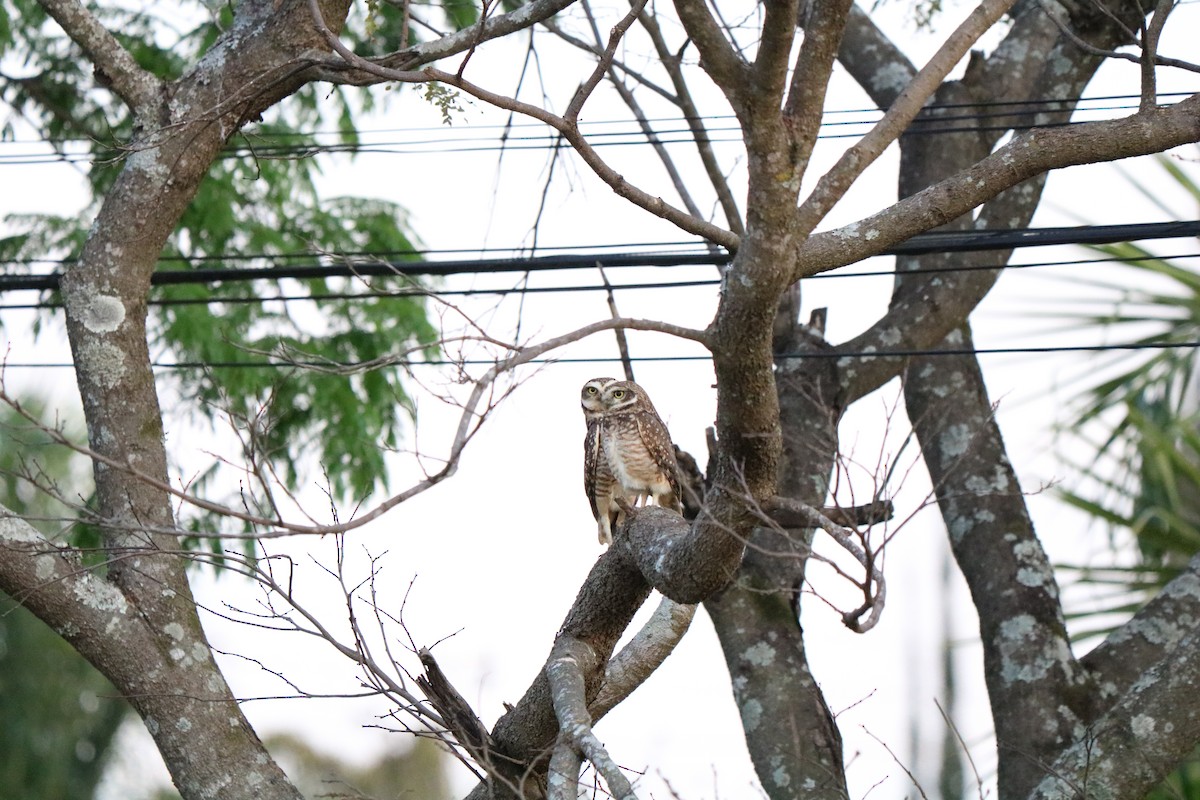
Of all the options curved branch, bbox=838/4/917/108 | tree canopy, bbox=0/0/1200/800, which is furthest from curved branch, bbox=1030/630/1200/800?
curved branch, bbox=838/4/917/108

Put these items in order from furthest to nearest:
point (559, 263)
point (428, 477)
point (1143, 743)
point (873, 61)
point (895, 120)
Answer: point (873, 61) → point (559, 263) → point (1143, 743) → point (895, 120) → point (428, 477)

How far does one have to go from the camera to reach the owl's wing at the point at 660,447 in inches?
196

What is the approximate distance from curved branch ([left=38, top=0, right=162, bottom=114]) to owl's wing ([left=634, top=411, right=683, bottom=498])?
80.3 inches

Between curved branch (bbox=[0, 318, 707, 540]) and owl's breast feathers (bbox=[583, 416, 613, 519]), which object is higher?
owl's breast feathers (bbox=[583, 416, 613, 519])

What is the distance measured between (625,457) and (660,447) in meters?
0.14

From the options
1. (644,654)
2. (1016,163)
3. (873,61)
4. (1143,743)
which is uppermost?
(873,61)

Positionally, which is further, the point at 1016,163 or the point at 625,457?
the point at 625,457

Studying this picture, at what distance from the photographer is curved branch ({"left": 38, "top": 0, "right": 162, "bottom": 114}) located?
14.3 ft

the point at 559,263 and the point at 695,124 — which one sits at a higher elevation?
the point at 695,124

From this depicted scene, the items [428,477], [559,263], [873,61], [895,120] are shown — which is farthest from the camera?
[873,61]

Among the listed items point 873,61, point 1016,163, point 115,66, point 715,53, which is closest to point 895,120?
point 1016,163

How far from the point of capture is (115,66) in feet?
14.5

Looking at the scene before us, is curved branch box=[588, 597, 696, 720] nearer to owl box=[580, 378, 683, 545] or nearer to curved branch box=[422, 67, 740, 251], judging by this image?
owl box=[580, 378, 683, 545]

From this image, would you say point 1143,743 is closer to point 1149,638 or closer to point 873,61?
point 1149,638
